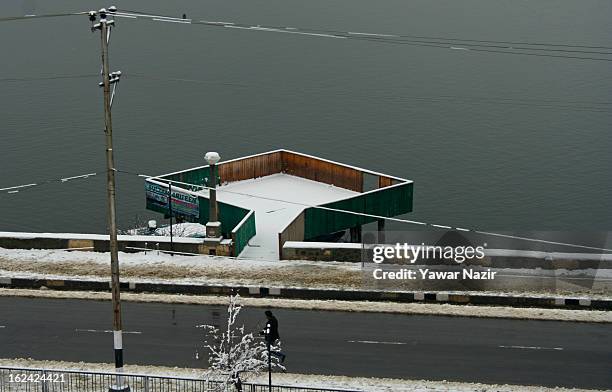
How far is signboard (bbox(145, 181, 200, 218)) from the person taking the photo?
4194cm

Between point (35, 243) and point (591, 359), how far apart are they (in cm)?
2101

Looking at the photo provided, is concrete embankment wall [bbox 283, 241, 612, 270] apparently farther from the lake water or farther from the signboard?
the lake water

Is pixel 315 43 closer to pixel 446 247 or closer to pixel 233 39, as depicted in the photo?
pixel 233 39

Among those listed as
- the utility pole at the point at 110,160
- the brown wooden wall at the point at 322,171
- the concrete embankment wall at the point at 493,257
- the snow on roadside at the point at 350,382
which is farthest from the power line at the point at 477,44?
the utility pole at the point at 110,160

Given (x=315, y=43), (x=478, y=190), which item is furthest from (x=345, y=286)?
(x=315, y=43)

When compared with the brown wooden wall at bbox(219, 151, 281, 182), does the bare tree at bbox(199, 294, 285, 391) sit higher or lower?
lower

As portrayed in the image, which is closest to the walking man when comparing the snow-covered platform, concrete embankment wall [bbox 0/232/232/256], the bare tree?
the bare tree

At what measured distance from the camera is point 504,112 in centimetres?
8012

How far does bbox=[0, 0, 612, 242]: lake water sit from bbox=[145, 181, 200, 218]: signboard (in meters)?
19.0

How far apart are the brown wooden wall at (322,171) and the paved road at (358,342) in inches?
559

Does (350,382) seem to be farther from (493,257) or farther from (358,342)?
(493,257)

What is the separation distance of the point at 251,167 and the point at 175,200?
5461mm

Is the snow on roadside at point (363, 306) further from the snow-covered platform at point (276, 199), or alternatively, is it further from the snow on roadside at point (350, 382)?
the snow on roadside at point (350, 382)

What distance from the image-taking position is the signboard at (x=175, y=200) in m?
41.9
